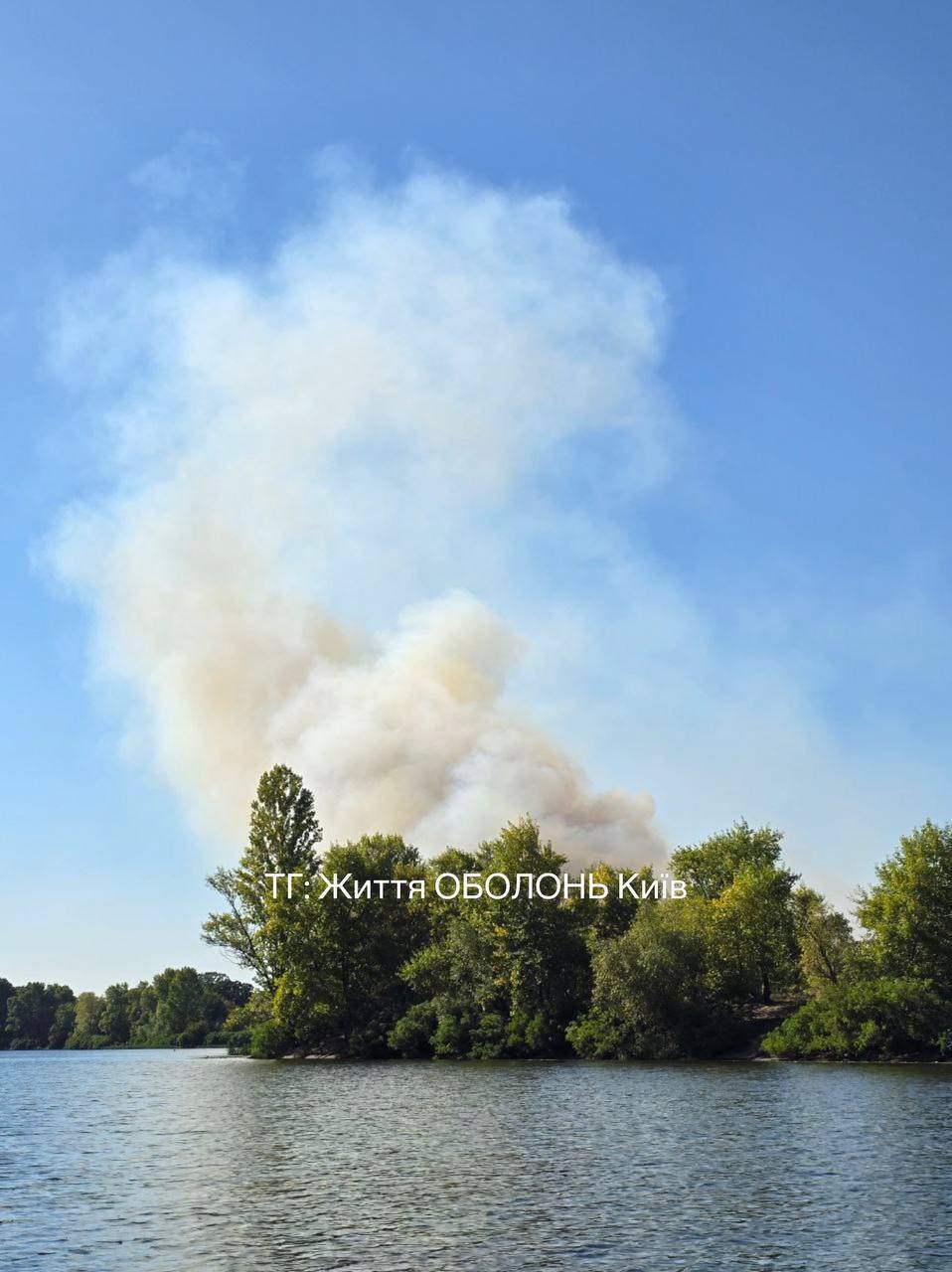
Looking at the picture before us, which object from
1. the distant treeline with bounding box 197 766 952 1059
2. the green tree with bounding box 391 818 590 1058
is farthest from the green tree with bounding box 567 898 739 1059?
the green tree with bounding box 391 818 590 1058

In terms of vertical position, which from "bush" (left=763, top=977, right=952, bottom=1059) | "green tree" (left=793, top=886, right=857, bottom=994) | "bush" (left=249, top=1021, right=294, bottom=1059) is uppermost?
"green tree" (left=793, top=886, right=857, bottom=994)

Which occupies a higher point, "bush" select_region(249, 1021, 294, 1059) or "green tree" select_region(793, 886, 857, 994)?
"green tree" select_region(793, 886, 857, 994)

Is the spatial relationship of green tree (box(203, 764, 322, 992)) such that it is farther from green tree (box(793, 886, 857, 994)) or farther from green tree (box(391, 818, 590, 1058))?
green tree (box(793, 886, 857, 994))

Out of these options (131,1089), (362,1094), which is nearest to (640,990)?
(362,1094)

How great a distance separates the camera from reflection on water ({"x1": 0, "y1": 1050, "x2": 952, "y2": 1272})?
24.1 meters

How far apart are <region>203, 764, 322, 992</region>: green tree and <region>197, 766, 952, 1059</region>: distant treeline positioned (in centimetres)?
17

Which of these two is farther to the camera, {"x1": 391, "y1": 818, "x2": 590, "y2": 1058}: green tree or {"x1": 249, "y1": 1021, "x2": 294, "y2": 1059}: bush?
{"x1": 249, "y1": 1021, "x2": 294, "y2": 1059}: bush

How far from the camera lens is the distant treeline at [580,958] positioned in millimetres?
81750

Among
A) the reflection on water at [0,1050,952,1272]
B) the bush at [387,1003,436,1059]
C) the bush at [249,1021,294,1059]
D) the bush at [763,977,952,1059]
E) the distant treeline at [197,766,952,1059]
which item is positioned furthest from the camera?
the bush at [249,1021,294,1059]

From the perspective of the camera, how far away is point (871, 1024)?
76.4 m

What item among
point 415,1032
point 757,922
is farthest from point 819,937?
point 415,1032

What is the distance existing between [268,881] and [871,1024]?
5880 cm

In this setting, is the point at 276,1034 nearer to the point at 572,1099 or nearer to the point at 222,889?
the point at 222,889

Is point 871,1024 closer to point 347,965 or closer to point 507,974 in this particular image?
point 507,974
